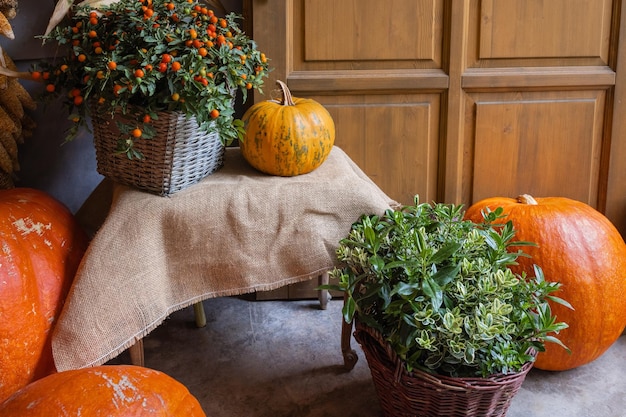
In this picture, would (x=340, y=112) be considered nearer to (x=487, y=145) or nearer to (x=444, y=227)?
(x=487, y=145)

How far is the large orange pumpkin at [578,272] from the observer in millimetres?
1907

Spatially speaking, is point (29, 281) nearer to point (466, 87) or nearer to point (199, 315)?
point (199, 315)

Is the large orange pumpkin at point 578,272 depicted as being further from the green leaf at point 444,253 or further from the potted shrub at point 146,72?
the potted shrub at point 146,72

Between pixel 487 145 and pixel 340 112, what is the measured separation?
1.97 ft

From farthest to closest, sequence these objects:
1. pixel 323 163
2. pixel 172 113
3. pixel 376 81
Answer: pixel 376 81 < pixel 323 163 < pixel 172 113

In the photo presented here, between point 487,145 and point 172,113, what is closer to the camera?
point 172,113

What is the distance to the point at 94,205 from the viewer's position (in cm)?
208

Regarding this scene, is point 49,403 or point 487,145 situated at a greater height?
point 487,145

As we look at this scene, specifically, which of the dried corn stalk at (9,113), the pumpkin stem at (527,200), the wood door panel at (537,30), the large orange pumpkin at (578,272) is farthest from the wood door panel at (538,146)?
the dried corn stalk at (9,113)

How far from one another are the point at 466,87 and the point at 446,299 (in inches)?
43.9

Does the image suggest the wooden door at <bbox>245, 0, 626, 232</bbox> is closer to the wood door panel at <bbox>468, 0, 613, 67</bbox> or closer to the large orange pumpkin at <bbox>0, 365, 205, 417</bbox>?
the wood door panel at <bbox>468, 0, 613, 67</bbox>

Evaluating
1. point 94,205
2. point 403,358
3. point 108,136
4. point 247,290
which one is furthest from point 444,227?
point 94,205

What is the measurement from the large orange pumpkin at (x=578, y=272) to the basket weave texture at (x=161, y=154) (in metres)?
1.03

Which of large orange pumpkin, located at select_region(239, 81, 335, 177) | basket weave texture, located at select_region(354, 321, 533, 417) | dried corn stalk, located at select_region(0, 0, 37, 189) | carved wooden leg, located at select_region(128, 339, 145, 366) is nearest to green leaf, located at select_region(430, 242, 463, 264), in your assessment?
basket weave texture, located at select_region(354, 321, 533, 417)
